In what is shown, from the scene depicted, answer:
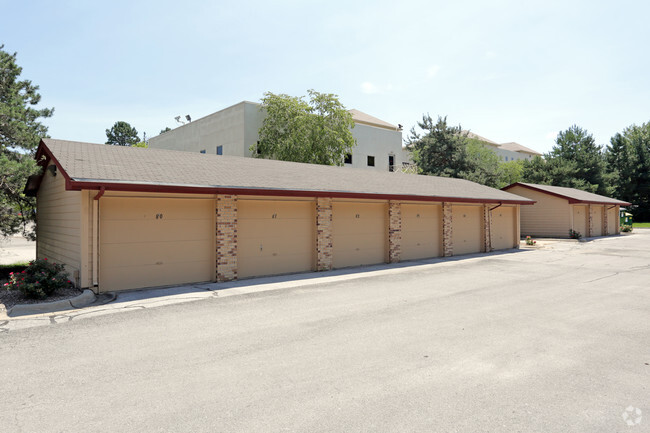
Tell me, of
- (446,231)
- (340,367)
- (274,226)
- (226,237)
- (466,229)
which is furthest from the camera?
(466,229)

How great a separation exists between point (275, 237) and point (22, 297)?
6.56 m

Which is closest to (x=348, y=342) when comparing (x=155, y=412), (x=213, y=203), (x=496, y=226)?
(x=155, y=412)

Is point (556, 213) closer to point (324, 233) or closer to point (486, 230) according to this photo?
point (486, 230)


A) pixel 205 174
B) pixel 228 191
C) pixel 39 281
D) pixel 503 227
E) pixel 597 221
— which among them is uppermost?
pixel 205 174

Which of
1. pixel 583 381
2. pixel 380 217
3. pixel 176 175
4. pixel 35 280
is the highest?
pixel 176 175

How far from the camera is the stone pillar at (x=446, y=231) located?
1809cm

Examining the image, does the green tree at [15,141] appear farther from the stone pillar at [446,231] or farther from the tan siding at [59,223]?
the stone pillar at [446,231]

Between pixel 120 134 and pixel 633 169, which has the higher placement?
pixel 120 134

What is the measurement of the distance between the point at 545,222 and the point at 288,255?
2373cm

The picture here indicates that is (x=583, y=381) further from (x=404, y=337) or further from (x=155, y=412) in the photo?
(x=155, y=412)

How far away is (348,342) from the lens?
598 cm

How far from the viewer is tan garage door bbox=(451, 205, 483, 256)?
1897 cm

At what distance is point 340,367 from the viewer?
4.99m

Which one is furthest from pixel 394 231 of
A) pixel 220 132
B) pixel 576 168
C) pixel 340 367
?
pixel 576 168
